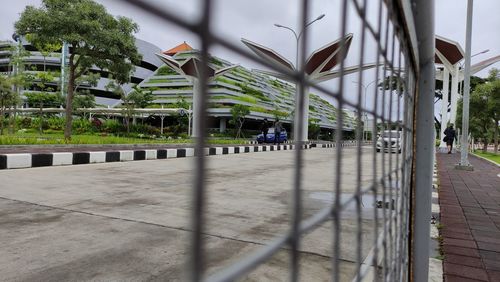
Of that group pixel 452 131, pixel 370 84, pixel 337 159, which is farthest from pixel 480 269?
pixel 452 131

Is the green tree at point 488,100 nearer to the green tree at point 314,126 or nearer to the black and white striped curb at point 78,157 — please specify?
the black and white striped curb at point 78,157

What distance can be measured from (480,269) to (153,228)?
183 centimetres

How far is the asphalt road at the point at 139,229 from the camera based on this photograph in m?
1.80

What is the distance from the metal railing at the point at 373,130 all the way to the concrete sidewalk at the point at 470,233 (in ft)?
1.57

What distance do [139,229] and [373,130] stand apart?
193 centimetres

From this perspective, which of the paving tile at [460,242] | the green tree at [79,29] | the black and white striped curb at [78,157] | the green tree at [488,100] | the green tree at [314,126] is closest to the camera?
the green tree at [314,126]

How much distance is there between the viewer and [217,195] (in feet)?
12.7

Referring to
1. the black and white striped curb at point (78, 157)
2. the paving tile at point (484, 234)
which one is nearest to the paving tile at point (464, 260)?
the paving tile at point (484, 234)

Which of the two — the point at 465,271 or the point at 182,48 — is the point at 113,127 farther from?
the point at 182,48

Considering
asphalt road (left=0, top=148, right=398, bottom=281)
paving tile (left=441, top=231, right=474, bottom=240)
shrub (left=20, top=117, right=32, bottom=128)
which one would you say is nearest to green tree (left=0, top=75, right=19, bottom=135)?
shrub (left=20, top=117, right=32, bottom=128)

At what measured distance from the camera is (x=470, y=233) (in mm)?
2984

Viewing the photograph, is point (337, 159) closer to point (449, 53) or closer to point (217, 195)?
point (217, 195)

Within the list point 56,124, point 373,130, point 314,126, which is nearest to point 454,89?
point 314,126

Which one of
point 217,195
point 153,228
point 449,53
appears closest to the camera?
point 153,228
